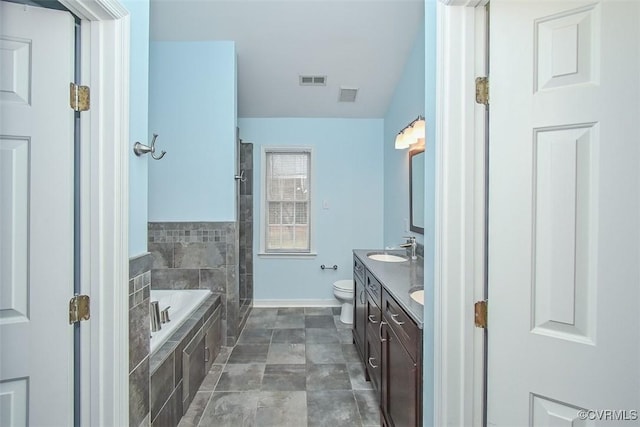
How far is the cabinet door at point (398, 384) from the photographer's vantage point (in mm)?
1197

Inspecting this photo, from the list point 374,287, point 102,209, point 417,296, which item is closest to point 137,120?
point 102,209

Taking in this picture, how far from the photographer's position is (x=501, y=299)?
2.70ft

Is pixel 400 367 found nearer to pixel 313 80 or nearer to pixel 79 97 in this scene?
pixel 79 97

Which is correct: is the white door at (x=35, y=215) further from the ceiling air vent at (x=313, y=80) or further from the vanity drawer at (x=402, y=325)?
the ceiling air vent at (x=313, y=80)

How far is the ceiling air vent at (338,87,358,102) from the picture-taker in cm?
333

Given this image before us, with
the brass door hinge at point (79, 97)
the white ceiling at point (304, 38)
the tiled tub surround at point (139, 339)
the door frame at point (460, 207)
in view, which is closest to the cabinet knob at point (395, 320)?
the door frame at point (460, 207)

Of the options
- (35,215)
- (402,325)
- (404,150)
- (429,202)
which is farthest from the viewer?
(404,150)

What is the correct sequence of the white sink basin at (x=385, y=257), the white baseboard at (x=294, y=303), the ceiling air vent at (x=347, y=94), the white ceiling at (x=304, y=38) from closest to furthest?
the white ceiling at (x=304, y=38)
the white sink basin at (x=385, y=257)
the ceiling air vent at (x=347, y=94)
the white baseboard at (x=294, y=303)

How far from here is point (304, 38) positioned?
268 centimetres

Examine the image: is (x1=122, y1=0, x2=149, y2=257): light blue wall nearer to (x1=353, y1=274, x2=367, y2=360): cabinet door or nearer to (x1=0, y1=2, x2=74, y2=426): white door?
(x1=0, y1=2, x2=74, y2=426): white door

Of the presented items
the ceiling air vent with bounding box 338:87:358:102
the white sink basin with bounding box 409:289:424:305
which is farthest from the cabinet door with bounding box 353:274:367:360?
the ceiling air vent with bounding box 338:87:358:102

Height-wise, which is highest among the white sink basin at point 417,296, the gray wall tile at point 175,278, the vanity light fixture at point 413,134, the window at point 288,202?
the vanity light fixture at point 413,134

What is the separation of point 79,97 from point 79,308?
2.13ft

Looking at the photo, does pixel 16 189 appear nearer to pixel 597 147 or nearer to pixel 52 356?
pixel 52 356
